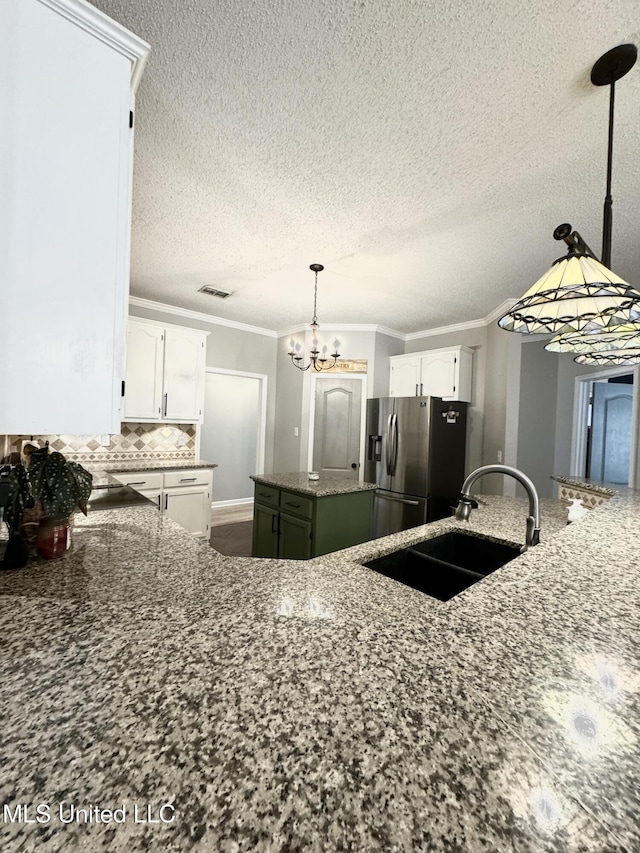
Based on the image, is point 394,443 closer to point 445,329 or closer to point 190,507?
point 445,329

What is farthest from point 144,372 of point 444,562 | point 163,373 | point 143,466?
point 444,562

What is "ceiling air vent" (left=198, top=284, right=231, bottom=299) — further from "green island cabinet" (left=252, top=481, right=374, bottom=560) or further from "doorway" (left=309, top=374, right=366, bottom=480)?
"green island cabinet" (left=252, top=481, right=374, bottom=560)

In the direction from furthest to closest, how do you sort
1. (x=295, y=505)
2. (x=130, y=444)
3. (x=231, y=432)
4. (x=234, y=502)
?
1. (x=231, y=432)
2. (x=234, y=502)
3. (x=130, y=444)
4. (x=295, y=505)

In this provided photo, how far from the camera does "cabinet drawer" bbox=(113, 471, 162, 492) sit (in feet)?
11.1

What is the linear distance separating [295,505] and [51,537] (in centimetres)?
169

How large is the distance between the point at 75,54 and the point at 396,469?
3759 mm

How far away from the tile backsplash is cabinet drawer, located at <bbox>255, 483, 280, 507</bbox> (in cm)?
168

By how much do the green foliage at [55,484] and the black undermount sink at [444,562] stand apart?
96 cm

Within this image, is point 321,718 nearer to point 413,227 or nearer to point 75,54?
point 75,54

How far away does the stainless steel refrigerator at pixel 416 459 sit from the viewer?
3.85 metres

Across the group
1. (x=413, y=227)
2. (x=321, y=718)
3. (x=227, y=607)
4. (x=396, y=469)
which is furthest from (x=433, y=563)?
(x=396, y=469)

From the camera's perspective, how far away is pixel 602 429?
4570 mm

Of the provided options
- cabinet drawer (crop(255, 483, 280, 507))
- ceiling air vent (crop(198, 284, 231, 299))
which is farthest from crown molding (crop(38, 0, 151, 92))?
ceiling air vent (crop(198, 284, 231, 299))

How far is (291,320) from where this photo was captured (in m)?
4.68
